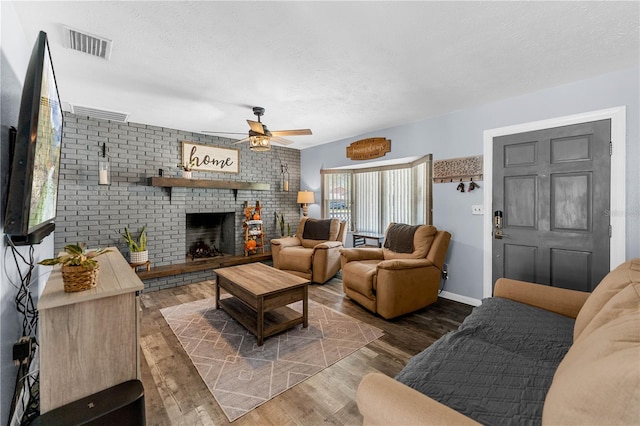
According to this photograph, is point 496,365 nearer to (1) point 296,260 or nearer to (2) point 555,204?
(2) point 555,204

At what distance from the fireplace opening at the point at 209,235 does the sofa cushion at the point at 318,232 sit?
1.27 meters

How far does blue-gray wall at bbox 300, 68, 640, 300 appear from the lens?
2318 mm

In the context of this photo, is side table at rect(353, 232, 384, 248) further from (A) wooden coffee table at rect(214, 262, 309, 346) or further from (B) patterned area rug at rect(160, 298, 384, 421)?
(A) wooden coffee table at rect(214, 262, 309, 346)

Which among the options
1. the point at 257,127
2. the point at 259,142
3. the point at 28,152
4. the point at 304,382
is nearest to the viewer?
the point at 28,152

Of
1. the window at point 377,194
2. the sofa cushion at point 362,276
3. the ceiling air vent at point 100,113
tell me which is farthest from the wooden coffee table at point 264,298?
the ceiling air vent at point 100,113

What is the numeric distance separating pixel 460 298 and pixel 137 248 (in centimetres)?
424

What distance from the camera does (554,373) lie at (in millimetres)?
1197

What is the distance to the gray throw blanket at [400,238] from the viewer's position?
3.41 metres

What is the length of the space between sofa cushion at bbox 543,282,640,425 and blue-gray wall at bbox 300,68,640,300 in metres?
2.40

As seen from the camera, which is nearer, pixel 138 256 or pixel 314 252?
pixel 138 256

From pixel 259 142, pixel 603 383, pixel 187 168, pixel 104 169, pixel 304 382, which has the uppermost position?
pixel 259 142

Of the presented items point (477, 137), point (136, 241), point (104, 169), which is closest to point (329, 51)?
point (477, 137)

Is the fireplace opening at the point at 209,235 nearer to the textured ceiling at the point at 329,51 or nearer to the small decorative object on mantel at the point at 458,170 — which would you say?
the textured ceiling at the point at 329,51

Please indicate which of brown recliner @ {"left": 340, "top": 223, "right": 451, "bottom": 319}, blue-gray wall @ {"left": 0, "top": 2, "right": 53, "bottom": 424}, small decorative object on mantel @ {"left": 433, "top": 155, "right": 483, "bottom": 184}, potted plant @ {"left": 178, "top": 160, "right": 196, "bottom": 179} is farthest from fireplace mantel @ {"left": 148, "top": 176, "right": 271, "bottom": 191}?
small decorative object on mantel @ {"left": 433, "top": 155, "right": 483, "bottom": 184}
